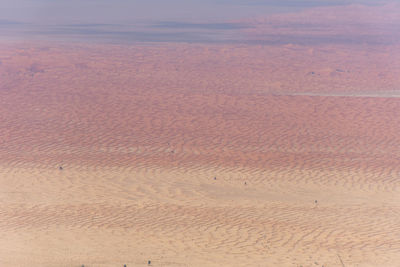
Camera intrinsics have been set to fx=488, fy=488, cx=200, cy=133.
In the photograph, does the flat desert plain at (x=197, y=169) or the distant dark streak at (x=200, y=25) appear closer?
the flat desert plain at (x=197, y=169)

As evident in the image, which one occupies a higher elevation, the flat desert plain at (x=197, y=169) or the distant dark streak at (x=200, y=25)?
the distant dark streak at (x=200, y=25)

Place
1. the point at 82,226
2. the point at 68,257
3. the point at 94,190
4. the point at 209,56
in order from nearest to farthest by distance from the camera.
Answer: the point at 68,257, the point at 82,226, the point at 94,190, the point at 209,56

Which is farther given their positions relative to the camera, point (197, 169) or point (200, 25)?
point (200, 25)

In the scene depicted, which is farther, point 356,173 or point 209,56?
point 209,56

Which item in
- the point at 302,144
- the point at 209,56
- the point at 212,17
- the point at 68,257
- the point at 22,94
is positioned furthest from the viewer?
the point at 212,17

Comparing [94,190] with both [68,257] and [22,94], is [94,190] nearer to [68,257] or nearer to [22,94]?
[68,257]

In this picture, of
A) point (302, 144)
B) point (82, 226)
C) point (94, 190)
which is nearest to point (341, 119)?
point (302, 144)

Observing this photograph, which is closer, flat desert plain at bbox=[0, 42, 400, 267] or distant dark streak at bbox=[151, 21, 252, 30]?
flat desert plain at bbox=[0, 42, 400, 267]

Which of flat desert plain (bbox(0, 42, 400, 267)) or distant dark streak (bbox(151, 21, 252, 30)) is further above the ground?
distant dark streak (bbox(151, 21, 252, 30))
